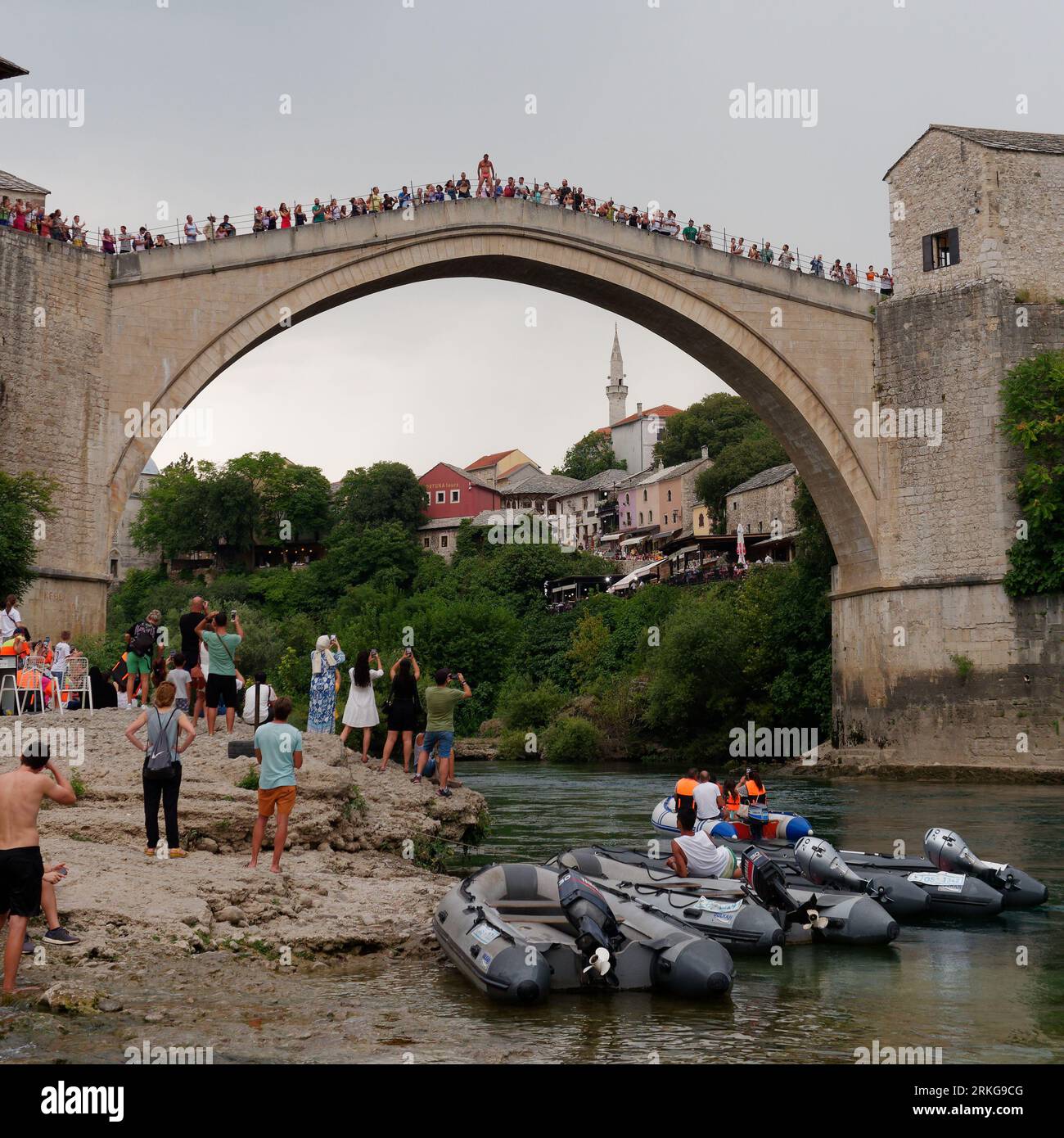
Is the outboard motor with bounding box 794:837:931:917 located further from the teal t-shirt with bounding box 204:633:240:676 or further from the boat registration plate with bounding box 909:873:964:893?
the teal t-shirt with bounding box 204:633:240:676

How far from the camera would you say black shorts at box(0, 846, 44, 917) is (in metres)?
6.54

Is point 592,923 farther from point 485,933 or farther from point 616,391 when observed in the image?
point 616,391

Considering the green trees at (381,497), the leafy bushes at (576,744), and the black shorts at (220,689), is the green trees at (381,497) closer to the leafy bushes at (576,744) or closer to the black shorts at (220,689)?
the leafy bushes at (576,744)

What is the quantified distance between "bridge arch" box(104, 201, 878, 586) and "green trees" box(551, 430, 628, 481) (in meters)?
65.5

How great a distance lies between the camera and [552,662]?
157 feet

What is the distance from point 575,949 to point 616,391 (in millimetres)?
100650

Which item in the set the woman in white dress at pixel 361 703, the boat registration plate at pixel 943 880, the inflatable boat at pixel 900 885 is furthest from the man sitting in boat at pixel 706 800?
the woman in white dress at pixel 361 703

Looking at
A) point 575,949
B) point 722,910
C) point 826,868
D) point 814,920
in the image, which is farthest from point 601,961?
point 826,868

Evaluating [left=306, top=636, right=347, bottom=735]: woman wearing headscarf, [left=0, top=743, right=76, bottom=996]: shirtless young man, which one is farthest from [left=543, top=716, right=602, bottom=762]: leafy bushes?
[left=0, top=743, right=76, bottom=996]: shirtless young man

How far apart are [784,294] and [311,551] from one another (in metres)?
48.2

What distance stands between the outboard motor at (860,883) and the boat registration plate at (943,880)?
5.6 inches

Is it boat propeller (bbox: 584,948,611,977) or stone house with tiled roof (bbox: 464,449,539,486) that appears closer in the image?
boat propeller (bbox: 584,948,611,977)
